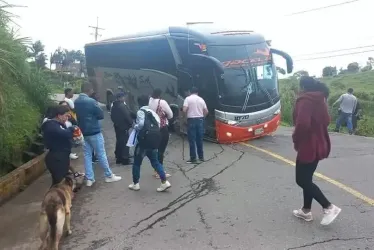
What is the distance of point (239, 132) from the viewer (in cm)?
1072

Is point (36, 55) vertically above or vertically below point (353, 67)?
below

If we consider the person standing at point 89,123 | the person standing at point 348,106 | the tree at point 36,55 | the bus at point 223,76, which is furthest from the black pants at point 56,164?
the person standing at point 348,106

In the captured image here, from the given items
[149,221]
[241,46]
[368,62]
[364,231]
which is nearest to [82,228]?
[149,221]

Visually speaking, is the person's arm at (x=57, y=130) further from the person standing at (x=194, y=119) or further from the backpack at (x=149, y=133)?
the person standing at (x=194, y=119)

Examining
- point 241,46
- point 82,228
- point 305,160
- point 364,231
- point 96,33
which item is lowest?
point 82,228

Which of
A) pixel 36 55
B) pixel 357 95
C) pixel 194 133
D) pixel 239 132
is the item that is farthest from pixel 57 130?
pixel 357 95

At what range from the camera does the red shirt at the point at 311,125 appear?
15.9 feet

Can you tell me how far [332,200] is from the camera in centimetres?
595

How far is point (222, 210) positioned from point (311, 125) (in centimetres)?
178

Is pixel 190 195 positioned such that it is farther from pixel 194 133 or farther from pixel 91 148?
pixel 194 133

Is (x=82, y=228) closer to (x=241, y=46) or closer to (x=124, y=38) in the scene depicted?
(x=241, y=46)

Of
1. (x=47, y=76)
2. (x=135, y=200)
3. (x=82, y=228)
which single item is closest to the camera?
(x=82, y=228)

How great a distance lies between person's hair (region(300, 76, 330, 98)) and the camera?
4.93 meters

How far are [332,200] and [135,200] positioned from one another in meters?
3.00
